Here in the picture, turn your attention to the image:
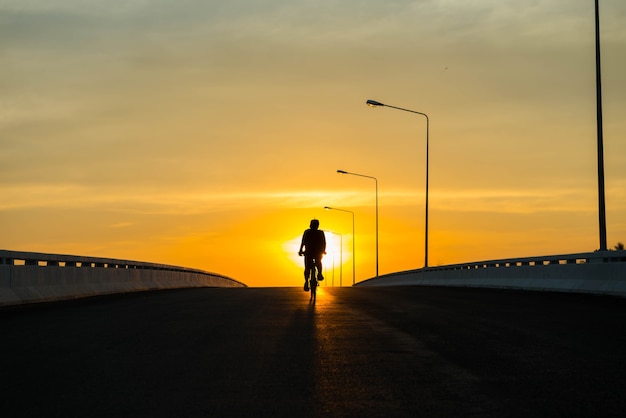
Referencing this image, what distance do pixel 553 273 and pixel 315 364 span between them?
18.4 meters

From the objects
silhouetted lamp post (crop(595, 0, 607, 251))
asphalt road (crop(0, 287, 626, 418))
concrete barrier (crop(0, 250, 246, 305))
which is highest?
silhouetted lamp post (crop(595, 0, 607, 251))

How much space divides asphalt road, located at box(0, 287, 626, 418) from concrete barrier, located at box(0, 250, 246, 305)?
2961 millimetres

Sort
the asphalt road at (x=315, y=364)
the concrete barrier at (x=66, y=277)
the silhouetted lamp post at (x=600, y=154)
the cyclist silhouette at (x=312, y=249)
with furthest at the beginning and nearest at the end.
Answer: the silhouetted lamp post at (x=600, y=154)
the cyclist silhouette at (x=312, y=249)
the concrete barrier at (x=66, y=277)
the asphalt road at (x=315, y=364)

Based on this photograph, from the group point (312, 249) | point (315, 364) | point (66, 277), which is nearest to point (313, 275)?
point (312, 249)

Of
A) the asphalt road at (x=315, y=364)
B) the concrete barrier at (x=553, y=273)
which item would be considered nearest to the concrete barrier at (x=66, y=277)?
the asphalt road at (x=315, y=364)

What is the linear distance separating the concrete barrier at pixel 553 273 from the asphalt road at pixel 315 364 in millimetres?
5745

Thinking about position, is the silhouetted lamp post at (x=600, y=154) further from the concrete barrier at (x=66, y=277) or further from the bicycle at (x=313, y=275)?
the concrete barrier at (x=66, y=277)

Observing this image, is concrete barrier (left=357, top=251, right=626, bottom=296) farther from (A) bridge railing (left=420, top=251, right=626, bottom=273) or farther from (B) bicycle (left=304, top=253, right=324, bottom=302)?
(B) bicycle (left=304, top=253, right=324, bottom=302)

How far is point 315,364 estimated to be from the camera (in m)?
9.99

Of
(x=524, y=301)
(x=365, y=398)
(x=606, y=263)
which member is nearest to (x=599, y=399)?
(x=365, y=398)

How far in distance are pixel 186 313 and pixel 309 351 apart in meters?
7.14

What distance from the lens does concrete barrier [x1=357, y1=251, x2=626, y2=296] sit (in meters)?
23.0

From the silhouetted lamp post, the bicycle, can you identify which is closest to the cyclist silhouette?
the bicycle

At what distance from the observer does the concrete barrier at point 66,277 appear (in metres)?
20.1
